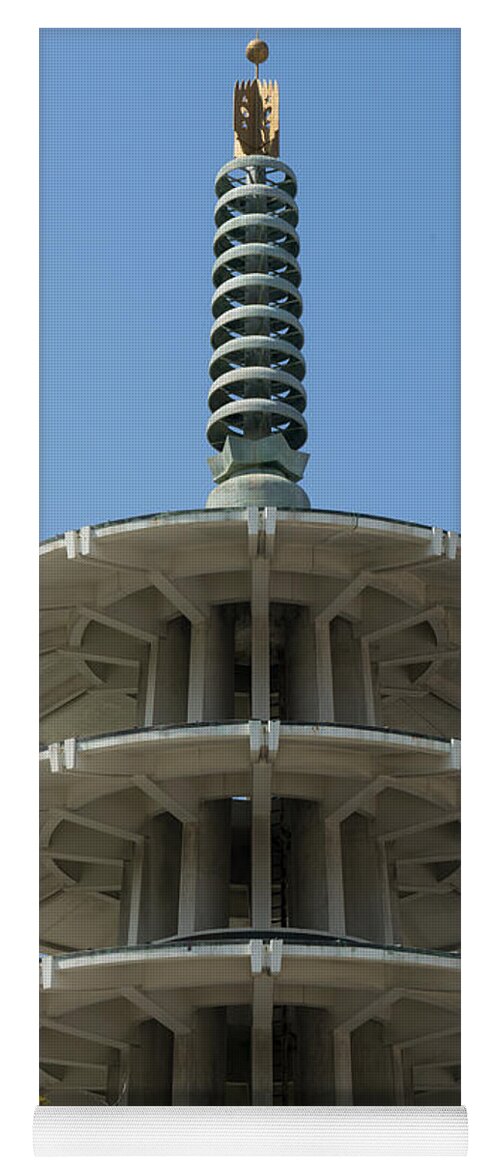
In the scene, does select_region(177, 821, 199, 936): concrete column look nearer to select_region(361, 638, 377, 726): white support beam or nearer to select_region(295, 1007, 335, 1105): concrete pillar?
select_region(295, 1007, 335, 1105): concrete pillar

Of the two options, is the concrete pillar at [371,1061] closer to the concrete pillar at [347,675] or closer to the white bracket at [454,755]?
the white bracket at [454,755]

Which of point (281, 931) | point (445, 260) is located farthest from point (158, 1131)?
point (445, 260)

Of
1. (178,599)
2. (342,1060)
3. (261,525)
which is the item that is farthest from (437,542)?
(342,1060)

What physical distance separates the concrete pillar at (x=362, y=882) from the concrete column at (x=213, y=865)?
1.90 metres

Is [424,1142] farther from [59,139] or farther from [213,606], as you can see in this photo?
[59,139]

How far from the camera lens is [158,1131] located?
1878 cm

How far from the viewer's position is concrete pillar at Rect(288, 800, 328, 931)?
24.9 meters

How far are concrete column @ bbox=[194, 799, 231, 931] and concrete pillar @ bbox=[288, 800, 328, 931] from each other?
1.05m

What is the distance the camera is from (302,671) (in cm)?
2695

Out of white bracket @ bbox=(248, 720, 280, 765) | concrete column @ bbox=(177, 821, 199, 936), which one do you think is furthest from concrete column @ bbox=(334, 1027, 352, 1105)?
white bracket @ bbox=(248, 720, 280, 765)

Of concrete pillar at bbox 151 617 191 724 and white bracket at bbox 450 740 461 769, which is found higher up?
concrete pillar at bbox 151 617 191 724

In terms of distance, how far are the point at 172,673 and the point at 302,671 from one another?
6.89ft

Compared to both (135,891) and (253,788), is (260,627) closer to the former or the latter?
(253,788)

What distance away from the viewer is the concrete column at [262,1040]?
71.2 feet
